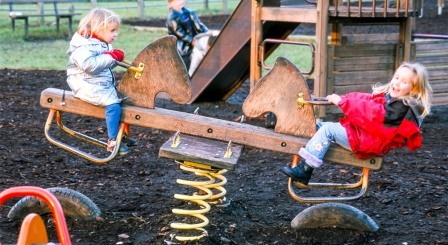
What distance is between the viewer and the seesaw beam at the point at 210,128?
4.36 metres

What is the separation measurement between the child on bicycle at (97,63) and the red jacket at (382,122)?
152 centimetres

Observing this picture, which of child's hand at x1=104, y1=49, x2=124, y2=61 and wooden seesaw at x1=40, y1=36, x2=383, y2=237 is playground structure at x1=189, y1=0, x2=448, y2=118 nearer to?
wooden seesaw at x1=40, y1=36, x2=383, y2=237

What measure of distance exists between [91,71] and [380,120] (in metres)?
1.88

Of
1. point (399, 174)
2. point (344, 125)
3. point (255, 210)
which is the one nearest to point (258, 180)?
point (255, 210)

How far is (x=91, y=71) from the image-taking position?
454 centimetres

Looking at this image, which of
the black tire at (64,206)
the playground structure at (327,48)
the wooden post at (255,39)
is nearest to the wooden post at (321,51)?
the playground structure at (327,48)

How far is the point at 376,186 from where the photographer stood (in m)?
5.87

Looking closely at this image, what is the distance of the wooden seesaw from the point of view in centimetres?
436

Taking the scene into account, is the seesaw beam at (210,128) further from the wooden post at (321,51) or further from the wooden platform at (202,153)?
the wooden post at (321,51)

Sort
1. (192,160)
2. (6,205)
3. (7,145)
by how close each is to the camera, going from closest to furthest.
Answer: (192,160) < (6,205) < (7,145)

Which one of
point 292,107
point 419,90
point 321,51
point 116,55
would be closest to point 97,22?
point 116,55

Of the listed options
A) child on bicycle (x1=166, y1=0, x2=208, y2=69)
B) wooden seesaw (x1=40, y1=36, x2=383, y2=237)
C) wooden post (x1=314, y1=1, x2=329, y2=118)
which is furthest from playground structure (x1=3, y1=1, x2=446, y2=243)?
child on bicycle (x1=166, y1=0, x2=208, y2=69)

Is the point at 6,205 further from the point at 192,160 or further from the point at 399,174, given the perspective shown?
the point at 399,174

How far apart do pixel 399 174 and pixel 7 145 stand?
3791 mm
